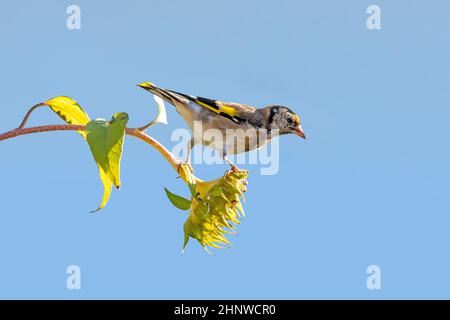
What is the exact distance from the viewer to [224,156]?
6.27m

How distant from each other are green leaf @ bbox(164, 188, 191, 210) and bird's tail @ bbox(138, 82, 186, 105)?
2.04 meters

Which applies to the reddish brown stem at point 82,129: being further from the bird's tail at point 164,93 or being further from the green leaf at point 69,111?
the bird's tail at point 164,93

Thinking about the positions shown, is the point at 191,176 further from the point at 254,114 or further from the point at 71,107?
the point at 254,114

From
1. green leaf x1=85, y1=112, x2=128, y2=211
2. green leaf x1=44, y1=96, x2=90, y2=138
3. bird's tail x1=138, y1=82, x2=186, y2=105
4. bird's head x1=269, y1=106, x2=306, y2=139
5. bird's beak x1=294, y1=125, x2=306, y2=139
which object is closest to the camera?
green leaf x1=85, y1=112, x2=128, y2=211

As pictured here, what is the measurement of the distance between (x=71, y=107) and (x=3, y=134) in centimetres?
79

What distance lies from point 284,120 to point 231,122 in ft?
2.33

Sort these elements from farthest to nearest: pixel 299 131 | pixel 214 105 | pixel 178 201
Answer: pixel 299 131, pixel 214 105, pixel 178 201

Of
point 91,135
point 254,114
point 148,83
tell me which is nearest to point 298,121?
point 254,114

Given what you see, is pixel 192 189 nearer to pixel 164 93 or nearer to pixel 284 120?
pixel 164 93

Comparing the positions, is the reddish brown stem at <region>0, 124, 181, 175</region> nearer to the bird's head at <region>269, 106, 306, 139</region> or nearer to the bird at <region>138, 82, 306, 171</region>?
the bird at <region>138, 82, 306, 171</region>

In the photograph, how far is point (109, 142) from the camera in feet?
11.2

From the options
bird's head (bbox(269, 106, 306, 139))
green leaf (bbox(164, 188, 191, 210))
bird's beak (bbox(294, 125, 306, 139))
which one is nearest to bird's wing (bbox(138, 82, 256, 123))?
bird's head (bbox(269, 106, 306, 139))

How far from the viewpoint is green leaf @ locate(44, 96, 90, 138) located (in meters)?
4.47

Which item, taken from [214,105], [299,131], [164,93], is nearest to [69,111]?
[164,93]
